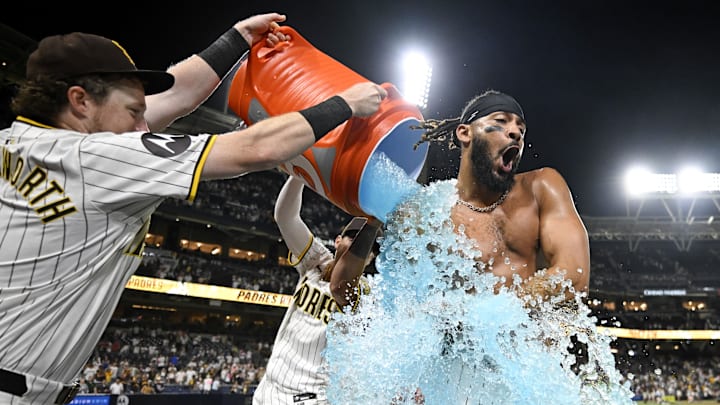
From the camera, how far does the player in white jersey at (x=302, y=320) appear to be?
381 centimetres

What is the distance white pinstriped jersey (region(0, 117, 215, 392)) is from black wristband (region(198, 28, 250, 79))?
108 centimetres

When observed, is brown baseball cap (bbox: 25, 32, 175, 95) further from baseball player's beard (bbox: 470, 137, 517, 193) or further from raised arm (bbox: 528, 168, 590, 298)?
raised arm (bbox: 528, 168, 590, 298)

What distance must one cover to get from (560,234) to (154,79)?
1.86 m

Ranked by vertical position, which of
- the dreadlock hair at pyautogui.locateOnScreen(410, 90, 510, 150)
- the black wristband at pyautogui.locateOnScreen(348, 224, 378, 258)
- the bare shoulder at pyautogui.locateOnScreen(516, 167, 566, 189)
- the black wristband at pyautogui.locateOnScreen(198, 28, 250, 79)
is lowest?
the black wristband at pyautogui.locateOnScreen(348, 224, 378, 258)

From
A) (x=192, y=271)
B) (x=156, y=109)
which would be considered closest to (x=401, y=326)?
(x=156, y=109)

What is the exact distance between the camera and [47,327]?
1.83 metres

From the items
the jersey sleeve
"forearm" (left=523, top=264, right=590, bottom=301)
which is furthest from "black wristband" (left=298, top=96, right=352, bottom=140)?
the jersey sleeve

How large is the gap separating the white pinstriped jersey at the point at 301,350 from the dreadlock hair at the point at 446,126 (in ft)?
5.15

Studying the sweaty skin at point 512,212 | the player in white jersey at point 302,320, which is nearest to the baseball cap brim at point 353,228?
the player in white jersey at point 302,320

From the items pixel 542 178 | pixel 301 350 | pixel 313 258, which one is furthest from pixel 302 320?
pixel 542 178

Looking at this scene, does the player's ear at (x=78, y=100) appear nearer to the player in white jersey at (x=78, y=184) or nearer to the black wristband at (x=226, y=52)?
the player in white jersey at (x=78, y=184)

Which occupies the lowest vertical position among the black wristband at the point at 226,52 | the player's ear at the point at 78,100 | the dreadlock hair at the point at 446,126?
the player's ear at the point at 78,100

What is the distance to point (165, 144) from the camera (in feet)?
6.30

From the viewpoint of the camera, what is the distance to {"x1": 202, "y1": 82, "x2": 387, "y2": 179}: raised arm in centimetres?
194
